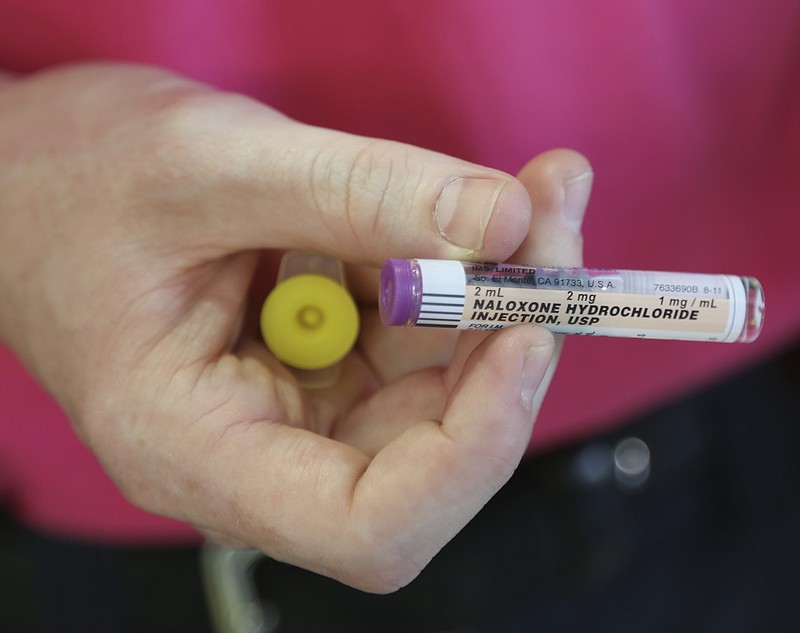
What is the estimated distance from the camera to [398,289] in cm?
61

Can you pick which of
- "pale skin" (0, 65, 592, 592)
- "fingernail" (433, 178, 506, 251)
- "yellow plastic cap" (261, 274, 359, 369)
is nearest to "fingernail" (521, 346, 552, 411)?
"pale skin" (0, 65, 592, 592)

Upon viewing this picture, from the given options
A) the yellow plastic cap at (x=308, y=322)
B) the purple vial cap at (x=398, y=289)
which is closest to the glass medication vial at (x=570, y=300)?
the purple vial cap at (x=398, y=289)

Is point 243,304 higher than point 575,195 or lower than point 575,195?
lower

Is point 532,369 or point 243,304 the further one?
point 243,304

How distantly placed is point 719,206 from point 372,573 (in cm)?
59

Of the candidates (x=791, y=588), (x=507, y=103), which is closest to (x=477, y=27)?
(x=507, y=103)

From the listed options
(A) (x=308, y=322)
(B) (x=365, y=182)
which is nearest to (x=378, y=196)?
(B) (x=365, y=182)

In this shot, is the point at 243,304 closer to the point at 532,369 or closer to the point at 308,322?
the point at 308,322

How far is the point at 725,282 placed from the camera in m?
0.68

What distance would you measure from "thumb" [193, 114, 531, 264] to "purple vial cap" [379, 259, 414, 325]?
0.04 metres

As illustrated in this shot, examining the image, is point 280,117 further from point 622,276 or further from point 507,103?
point 622,276

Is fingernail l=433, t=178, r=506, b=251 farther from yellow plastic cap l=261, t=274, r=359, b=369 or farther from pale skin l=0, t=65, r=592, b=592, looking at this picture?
yellow plastic cap l=261, t=274, r=359, b=369

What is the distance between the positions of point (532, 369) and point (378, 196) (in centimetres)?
19

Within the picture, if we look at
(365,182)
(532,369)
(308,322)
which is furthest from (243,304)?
(532,369)
